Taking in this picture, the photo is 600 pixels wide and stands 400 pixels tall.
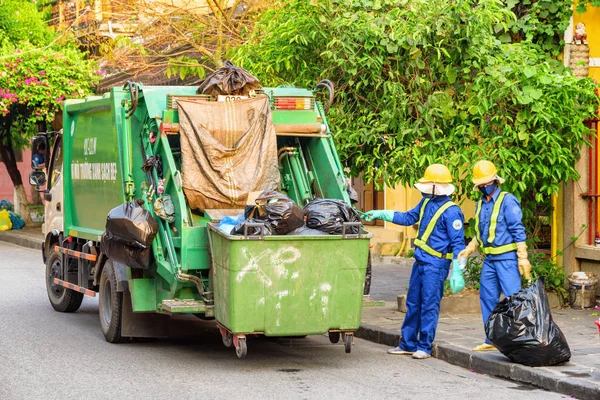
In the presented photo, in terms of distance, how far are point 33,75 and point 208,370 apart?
1413cm

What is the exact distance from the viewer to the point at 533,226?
37.4 feet

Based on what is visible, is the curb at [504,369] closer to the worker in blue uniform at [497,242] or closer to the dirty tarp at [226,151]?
the worker in blue uniform at [497,242]

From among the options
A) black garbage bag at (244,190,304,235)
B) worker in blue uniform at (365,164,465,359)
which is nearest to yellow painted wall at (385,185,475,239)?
worker in blue uniform at (365,164,465,359)

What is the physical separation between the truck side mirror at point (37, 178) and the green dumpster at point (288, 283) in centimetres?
482

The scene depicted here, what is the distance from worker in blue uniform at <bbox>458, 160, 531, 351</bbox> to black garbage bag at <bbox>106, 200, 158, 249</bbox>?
2.64m

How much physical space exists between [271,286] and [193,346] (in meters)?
2.03

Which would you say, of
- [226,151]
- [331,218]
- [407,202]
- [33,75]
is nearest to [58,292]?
[226,151]

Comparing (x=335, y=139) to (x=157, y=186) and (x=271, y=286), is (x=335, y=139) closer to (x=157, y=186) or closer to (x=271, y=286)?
(x=157, y=186)

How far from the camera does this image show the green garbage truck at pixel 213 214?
25.3 ft

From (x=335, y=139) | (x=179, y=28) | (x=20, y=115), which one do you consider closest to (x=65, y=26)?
(x=20, y=115)

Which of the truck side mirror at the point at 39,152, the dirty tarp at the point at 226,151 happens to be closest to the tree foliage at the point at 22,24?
the truck side mirror at the point at 39,152

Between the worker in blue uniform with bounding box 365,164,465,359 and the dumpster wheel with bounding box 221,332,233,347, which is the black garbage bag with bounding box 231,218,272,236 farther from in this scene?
the worker in blue uniform with bounding box 365,164,465,359

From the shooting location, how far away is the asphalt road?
7219mm

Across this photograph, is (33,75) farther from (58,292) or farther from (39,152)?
(58,292)
